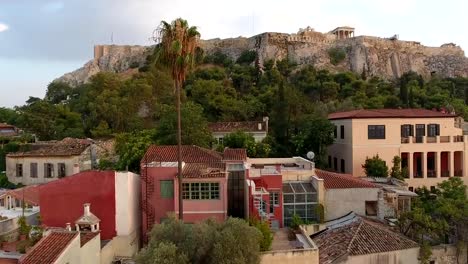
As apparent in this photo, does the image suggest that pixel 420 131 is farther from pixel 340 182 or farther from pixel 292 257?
pixel 292 257

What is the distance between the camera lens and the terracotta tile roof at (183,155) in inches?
870

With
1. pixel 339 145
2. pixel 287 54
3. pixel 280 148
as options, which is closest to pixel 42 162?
pixel 280 148

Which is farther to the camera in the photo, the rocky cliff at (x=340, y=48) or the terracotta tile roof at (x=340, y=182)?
the rocky cliff at (x=340, y=48)

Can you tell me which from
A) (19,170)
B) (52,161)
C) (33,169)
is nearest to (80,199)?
(52,161)

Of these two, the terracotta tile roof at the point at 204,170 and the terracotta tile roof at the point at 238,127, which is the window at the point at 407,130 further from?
the terracotta tile roof at the point at 204,170

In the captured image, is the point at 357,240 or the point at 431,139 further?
the point at 431,139

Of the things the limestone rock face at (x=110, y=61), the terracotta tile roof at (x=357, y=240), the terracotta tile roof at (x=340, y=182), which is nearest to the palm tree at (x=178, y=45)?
the terracotta tile roof at (x=357, y=240)

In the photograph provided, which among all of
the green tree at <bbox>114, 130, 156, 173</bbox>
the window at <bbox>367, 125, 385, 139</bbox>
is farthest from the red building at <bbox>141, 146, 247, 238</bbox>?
the window at <bbox>367, 125, 385, 139</bbox>

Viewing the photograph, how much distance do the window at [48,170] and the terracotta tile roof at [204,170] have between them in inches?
557

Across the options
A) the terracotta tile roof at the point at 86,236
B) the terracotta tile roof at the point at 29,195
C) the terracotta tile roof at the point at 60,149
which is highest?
the terracotta tile roof at the point at 60,149

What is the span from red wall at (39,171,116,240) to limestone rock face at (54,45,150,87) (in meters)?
76.0

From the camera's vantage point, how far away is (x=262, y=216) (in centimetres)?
1964

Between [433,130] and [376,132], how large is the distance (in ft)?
14.9

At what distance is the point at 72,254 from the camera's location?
13797 mm
